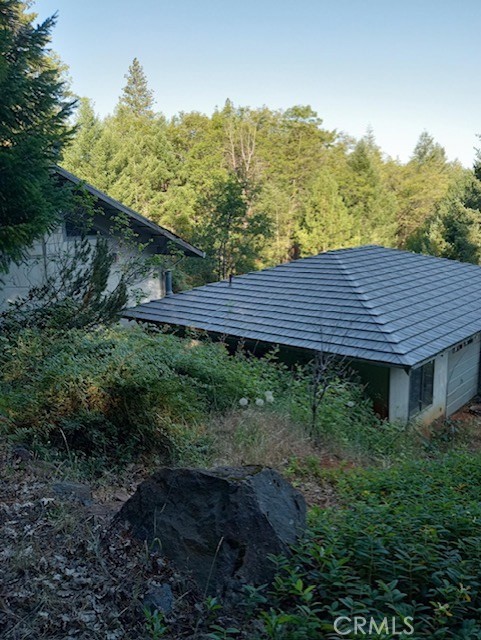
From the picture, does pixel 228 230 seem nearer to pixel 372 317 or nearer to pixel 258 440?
pixel 372 317

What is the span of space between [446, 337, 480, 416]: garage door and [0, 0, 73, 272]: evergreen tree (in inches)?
368

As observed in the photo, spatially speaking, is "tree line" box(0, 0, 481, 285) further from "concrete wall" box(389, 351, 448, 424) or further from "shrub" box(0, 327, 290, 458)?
"concrete wall" box(389, 351, 448, 424)

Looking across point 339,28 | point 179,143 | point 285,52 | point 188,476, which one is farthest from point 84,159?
point 188,476

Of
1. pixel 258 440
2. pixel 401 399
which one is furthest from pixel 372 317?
pixel 258 440

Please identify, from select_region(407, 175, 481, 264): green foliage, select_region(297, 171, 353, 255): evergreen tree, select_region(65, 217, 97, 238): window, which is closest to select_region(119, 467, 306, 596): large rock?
select_region(65, 217, 97, 238): window

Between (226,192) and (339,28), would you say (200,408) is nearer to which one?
(339,28)

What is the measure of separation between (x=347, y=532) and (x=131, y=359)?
12.6 ft

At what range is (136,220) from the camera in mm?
13547

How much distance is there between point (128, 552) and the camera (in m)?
Answer: 3.25

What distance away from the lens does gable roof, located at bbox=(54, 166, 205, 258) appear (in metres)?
11.3

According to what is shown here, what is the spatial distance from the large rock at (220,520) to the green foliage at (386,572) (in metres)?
0.16

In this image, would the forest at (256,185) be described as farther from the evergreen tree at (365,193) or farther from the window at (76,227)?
the window at (76,227)

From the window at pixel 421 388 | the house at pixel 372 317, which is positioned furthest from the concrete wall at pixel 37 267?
the window at pixel 421 388

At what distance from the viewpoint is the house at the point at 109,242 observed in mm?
11188
